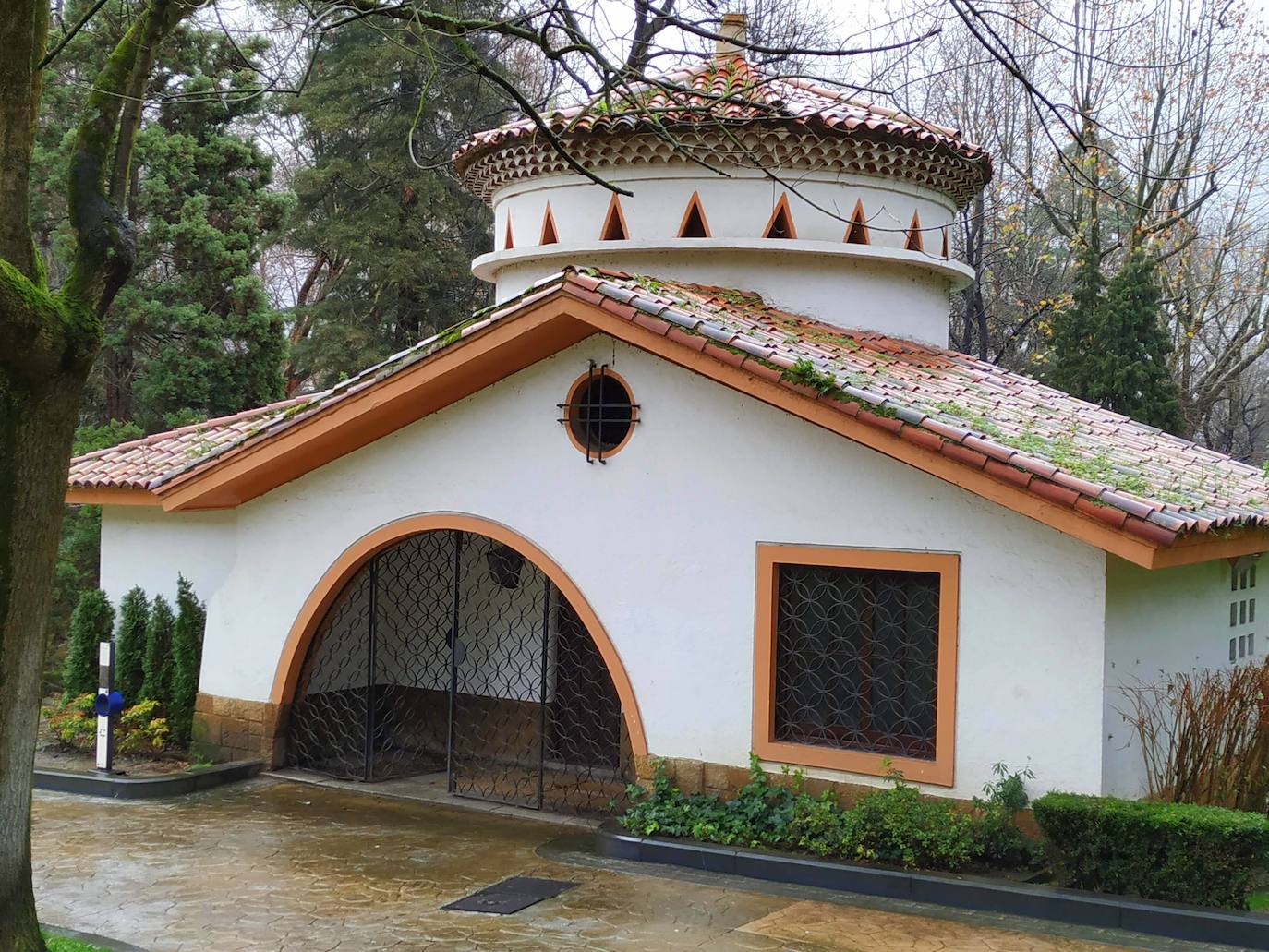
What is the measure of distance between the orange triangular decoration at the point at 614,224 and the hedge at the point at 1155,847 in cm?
661

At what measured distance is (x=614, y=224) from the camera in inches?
474

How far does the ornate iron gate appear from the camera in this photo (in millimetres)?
11875

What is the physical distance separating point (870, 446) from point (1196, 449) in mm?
5651

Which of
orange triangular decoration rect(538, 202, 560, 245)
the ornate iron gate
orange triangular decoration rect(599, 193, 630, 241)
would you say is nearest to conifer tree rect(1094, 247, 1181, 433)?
orange triangular decoration rect(599, 193, 630, 241)

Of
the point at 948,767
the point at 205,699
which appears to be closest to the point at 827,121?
the point at 948,767

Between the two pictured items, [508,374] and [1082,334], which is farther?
[1082,334]

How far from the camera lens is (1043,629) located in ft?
26.6

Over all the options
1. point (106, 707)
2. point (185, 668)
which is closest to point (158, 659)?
point (185, 668)

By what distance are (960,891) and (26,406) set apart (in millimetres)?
5762

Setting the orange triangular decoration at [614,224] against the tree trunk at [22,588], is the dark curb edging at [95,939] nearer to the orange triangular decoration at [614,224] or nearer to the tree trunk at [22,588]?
the tree trunk at [22,588]

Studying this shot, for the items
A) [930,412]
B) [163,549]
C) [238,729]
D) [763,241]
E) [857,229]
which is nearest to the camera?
[930,412]

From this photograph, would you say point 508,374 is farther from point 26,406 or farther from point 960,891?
point 960,891

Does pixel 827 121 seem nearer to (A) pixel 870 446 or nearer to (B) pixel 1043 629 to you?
(A) pixel 870 446

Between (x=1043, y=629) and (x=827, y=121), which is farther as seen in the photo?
(x=827, y=121)
